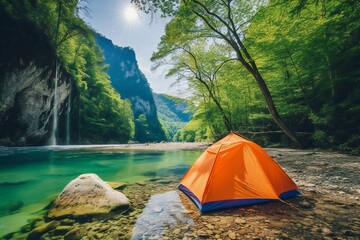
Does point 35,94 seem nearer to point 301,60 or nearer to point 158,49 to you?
point 158,49

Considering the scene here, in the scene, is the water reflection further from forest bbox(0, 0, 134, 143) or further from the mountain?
the mountain

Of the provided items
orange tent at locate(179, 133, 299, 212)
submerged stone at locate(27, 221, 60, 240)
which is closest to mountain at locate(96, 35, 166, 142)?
orange tent at locate(179, 133, 299, 212)

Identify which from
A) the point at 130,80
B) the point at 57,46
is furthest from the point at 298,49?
the point at 130,80

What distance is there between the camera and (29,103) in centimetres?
2689

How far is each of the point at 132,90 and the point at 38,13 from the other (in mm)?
145328

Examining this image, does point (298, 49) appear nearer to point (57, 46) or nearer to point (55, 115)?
point (57, 46)

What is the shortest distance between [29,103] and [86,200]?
29.1m

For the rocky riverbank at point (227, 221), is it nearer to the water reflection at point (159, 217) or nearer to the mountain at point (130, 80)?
the water reflection at point (159, 217)

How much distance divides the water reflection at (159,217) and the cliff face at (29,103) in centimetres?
2550

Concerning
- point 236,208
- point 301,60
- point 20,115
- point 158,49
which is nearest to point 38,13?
point 20,115

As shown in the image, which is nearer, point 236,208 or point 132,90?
point 236,208

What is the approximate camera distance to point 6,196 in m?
6.56

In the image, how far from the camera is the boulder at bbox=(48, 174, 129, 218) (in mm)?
4574

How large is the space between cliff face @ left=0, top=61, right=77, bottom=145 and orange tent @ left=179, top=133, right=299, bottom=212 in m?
26.4
